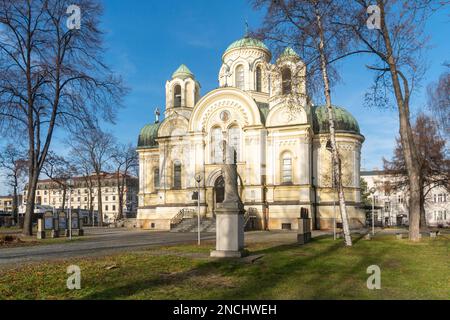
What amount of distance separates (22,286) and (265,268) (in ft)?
18.8

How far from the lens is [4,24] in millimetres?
24797

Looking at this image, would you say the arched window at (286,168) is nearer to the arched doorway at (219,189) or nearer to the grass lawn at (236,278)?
the arched doorway at (219,189)

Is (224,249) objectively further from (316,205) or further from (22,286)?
(316,205)

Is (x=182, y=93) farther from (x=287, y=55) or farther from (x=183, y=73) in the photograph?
(x=287, y=55)

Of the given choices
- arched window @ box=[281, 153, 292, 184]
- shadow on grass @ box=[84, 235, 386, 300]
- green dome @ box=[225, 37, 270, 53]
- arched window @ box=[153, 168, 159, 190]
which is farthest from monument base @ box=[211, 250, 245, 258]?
green dome @ box=[225, 37, 270, 53]

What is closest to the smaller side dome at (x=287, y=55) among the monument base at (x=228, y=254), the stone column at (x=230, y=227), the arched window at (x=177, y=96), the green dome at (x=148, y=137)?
the stone column at (x=230, y=227)

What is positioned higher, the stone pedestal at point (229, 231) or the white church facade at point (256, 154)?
the white church facade at point (256, 154)

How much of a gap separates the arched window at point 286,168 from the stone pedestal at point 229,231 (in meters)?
23.3

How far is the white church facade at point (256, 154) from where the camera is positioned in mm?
35969

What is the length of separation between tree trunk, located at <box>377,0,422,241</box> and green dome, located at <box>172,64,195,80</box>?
27044 millimetres

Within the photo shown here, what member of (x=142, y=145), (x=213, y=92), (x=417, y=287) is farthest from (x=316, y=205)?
(x=417, y=287)

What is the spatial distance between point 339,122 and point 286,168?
654 cm

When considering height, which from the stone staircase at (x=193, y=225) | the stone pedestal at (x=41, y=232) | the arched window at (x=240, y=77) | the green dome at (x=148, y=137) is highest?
the arched window at (x=240, y=77)
